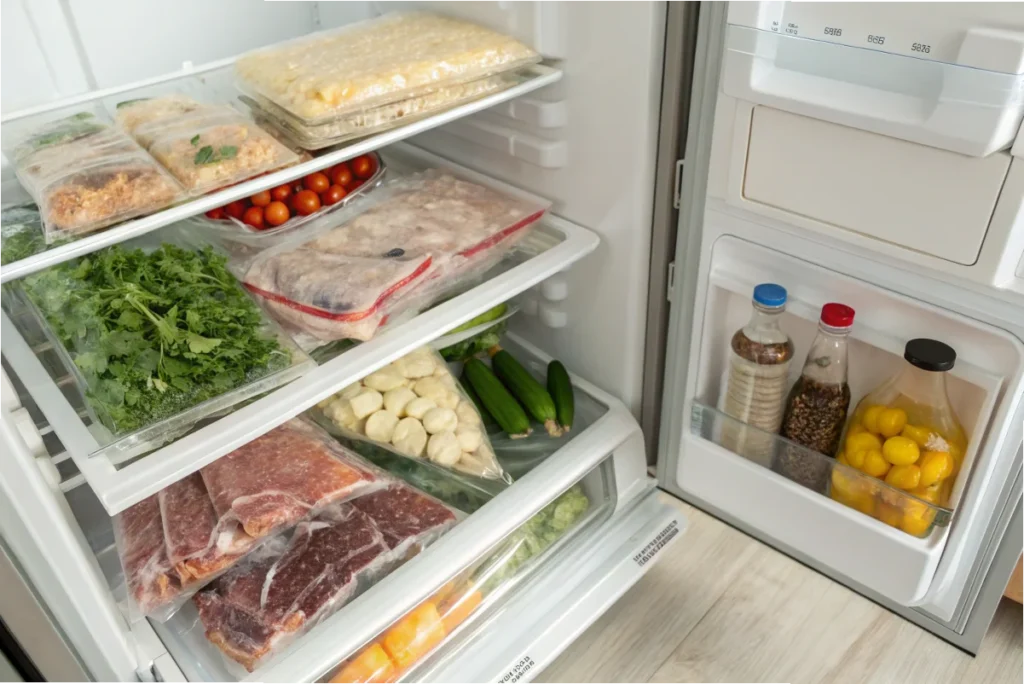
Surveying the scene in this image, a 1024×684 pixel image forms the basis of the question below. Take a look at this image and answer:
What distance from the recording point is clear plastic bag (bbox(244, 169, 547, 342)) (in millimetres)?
1047

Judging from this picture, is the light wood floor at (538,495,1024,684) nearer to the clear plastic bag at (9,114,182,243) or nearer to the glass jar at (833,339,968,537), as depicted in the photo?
the glass jar at (833,339,968,537)

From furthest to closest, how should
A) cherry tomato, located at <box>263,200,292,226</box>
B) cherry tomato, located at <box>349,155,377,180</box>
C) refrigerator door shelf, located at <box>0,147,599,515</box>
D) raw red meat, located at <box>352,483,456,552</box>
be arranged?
cherry tomato, located at <box>349,155,377,180</box>, cherry tomato, located at <box>263,200,292,226</box>, raw red meat, located at <box>352,483,456,552</box>, refrigerator door shelf, located at <box>0,147,599,515</box>

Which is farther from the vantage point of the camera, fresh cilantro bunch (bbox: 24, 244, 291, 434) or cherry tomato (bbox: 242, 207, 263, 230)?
cherry tomato (bbox: 242, 207, 263, 230)

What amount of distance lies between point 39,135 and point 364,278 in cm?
47

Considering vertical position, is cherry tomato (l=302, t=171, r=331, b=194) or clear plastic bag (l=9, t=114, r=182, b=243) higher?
clear plastic bag (l=9, t=114, r=182, b=243)

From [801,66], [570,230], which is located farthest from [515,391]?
[801,66]

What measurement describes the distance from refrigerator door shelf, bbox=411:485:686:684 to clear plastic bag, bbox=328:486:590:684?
1.2 inches

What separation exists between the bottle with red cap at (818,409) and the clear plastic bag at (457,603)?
1.19 ft

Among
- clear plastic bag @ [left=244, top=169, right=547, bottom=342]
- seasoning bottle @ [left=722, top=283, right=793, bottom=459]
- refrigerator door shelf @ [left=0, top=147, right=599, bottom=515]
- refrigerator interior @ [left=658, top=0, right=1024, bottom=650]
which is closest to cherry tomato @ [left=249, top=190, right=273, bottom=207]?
clear plastic bag @ [left=244, top=169, right=547, bottom=342]

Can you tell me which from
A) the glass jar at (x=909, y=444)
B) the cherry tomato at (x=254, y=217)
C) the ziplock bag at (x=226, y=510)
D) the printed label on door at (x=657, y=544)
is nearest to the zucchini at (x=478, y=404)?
the ziplock bag at (x=226, y=510)

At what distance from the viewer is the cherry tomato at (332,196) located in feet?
4.24

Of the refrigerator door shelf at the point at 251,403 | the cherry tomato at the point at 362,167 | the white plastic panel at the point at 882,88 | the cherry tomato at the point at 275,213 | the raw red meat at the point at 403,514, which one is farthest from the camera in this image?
the cherry tomato at the point at 362,167

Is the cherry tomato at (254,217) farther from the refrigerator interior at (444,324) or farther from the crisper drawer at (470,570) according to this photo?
the crisper drawer at (470,570)

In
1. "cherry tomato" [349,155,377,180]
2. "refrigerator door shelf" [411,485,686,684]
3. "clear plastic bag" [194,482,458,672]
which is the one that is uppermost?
"cherry tomato" [349,155,377,180]
